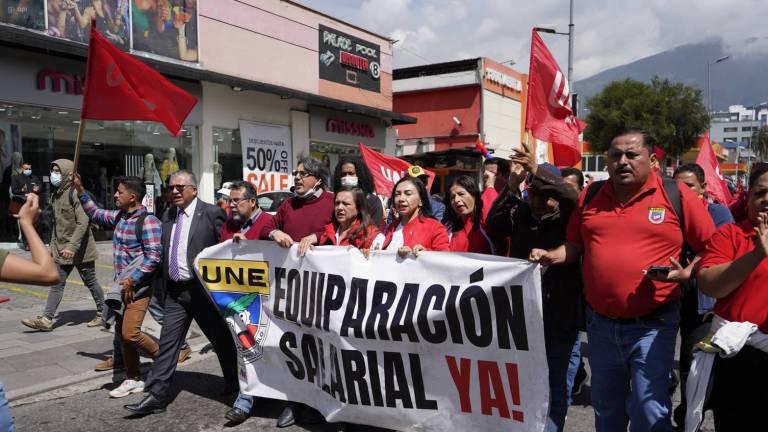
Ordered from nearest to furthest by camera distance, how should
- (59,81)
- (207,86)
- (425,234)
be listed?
(425,234) < (59,81) < (207,86)

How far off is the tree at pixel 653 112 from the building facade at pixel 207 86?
60.1 ft

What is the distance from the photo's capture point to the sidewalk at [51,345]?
532cm

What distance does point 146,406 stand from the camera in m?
4.43

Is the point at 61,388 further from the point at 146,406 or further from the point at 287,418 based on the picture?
the point at 287,418

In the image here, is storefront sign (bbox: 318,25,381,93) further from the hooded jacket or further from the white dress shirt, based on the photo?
the white dress shirt

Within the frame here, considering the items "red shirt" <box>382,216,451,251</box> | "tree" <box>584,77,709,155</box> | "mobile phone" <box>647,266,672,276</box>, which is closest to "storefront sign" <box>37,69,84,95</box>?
"red shirt" <box>382,216,451,251</box>

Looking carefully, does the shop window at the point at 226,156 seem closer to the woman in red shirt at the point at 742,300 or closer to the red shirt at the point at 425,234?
the red shirt at the point at 425,234

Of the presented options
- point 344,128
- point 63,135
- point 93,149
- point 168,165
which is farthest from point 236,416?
point 344,128

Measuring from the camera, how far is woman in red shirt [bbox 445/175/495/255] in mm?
4121

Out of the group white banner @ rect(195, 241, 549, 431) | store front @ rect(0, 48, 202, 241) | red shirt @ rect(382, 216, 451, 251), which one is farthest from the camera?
store front @ rect(0, 48, 202, 241)

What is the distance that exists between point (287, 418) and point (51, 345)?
3.57 m

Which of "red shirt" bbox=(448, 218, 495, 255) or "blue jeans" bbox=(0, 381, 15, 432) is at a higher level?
"red shirt" bbox=(448, 218, 495, 255)

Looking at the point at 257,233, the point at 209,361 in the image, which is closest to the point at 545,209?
the point at 257,233

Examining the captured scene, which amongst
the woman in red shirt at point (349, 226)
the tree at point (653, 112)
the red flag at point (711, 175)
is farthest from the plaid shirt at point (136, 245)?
the tree at point (653, 112)
